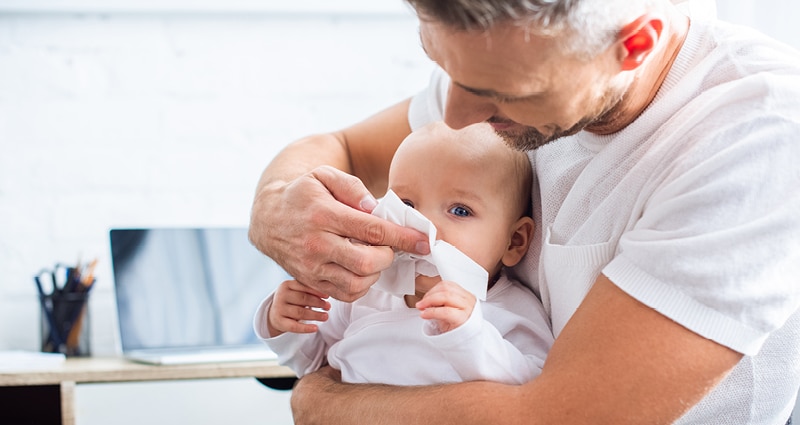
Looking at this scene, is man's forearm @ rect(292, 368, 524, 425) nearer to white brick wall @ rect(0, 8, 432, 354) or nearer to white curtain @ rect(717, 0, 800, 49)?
white brick wall @ rect(0, 8, 432, 354)

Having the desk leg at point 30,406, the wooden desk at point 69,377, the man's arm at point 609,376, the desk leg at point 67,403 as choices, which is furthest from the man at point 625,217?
the desk leg at point 30,406

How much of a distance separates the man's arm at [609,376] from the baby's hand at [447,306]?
85 millimetres

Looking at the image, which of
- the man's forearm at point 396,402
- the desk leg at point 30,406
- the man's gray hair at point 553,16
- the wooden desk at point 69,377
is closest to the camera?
the man's gray hair at point 553,16

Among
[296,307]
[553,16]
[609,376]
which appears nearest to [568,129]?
[553,16]

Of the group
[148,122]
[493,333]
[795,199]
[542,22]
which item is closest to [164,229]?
[148,122]

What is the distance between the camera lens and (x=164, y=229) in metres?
2.26

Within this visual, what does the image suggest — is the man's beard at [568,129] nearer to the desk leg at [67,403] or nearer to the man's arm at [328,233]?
the man's arm at [328,233]

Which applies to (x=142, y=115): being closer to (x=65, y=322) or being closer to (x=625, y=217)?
(x=65, y=322)

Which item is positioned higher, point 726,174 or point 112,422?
point 726,174

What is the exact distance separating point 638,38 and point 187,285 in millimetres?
1500

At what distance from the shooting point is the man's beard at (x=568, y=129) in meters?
1.13

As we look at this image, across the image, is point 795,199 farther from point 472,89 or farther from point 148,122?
point 148,122

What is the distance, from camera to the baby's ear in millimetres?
1366

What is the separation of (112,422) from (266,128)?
0.89 m
